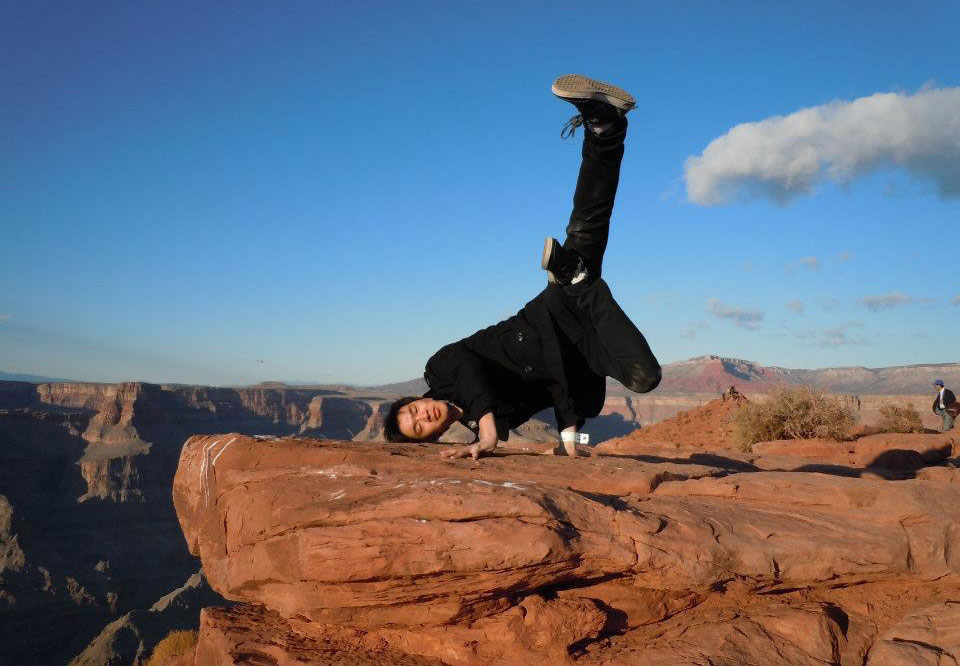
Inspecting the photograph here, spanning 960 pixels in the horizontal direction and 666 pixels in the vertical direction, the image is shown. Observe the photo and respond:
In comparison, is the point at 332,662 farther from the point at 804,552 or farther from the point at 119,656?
the point at 119,656

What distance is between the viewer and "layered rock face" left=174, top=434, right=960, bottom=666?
15.4 ft

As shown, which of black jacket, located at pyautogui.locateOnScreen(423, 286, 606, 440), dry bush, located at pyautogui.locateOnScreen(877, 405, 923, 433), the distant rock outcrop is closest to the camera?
black jacket, located at pyautogui.locateOnScreen(423, 286, 606, 440)

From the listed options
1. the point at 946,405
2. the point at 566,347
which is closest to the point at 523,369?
the point at 566,347

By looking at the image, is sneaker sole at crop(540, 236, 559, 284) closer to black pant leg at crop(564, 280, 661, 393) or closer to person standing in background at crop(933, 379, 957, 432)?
black pant leg at crop(564, 280, 661, 393)

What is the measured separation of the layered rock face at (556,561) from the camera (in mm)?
4699

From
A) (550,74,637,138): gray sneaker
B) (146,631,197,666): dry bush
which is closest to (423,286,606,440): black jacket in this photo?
(550,74,637,138): gray sneaker

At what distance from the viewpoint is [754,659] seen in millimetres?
4883

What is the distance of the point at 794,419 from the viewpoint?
1884 cm

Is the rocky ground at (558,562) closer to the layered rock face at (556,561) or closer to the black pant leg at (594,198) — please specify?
the layered rock face at (556,561)

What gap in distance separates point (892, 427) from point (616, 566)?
1901cm

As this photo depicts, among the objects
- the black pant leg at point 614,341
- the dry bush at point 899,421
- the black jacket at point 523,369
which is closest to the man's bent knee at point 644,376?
the black pant leg at point 614,341

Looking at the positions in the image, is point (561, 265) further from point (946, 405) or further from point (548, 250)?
point (946, 405)

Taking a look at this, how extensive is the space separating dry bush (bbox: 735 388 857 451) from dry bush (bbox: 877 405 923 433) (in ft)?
4.78

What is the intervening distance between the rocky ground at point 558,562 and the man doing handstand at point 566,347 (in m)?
0.60
